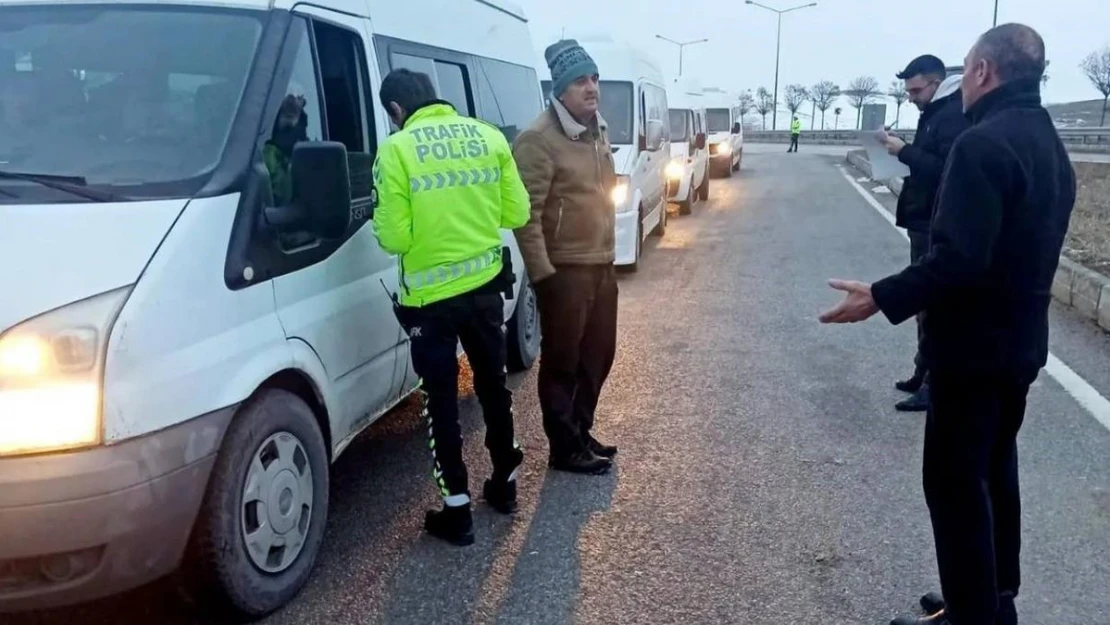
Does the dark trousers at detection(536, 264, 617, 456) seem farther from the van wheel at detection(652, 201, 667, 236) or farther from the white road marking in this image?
the van wheel at detection(652, 201, 667, 236)

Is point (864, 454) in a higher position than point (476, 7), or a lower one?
lower

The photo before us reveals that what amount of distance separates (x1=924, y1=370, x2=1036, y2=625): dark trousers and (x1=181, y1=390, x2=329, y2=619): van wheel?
2.14 metres

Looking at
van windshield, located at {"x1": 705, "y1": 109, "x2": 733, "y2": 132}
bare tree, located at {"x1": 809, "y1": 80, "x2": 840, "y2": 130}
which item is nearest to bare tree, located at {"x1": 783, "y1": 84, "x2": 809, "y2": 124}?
bare tree, located at {"x1": 809, "y1": 80, "x2": 840, "y2": 130}

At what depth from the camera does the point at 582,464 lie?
491 centimetres

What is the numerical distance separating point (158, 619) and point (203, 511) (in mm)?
593

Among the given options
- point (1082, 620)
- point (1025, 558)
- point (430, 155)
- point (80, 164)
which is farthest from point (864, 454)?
point (80, 164)

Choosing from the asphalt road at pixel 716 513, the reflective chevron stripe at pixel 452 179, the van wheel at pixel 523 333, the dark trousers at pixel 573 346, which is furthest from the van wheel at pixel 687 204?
the reflective chevron stripe at pixel 452 179

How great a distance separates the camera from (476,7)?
242 inches

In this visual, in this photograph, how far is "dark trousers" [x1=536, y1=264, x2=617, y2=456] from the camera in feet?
15.8

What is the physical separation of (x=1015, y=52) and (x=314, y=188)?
7.26 ft

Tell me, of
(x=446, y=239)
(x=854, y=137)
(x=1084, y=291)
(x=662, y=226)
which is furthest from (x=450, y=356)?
(x=854, y=137)

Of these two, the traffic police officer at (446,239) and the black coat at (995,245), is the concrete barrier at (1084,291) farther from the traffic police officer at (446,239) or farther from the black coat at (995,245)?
the black coat at (995,245)

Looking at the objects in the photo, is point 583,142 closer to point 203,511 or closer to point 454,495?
point 454,495

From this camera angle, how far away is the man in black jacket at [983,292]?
9.36 feet
